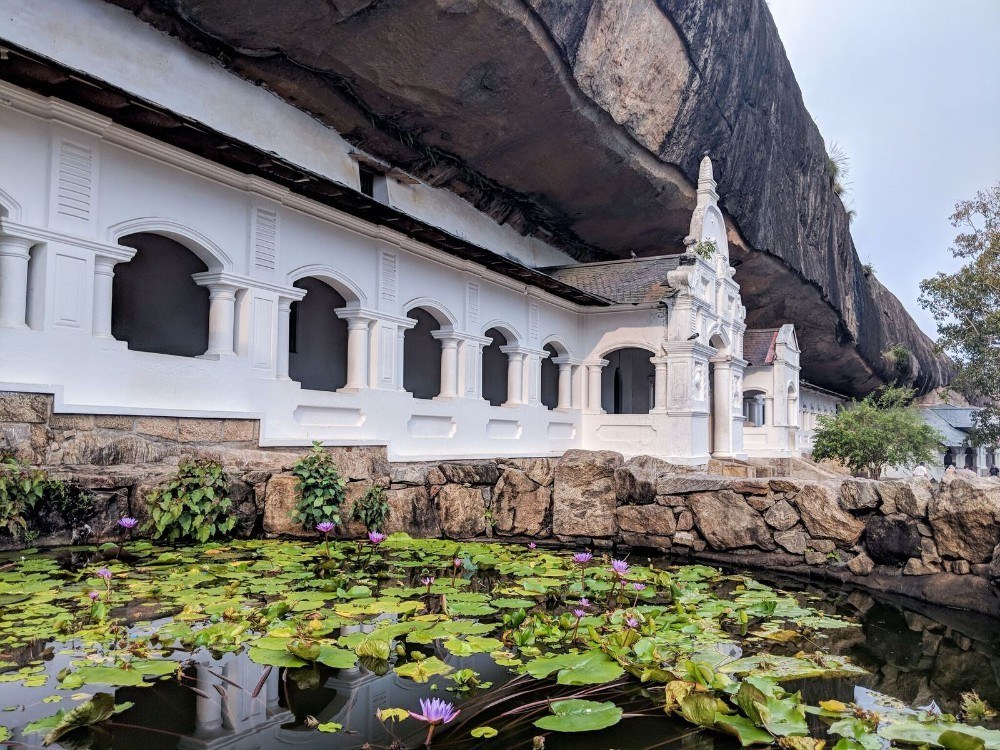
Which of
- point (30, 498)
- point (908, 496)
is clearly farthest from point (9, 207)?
point (908, 496)

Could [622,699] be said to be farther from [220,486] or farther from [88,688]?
[220,486]

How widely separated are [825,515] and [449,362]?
8.35 m

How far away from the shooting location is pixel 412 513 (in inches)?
322

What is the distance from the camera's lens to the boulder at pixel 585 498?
27.7 feet

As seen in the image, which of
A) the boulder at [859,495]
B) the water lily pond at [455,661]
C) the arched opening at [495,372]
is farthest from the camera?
the arched opening at [495,372]

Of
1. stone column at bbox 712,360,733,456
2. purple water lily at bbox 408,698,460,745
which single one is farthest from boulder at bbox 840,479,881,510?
stone column at bbox 712,360,733,456

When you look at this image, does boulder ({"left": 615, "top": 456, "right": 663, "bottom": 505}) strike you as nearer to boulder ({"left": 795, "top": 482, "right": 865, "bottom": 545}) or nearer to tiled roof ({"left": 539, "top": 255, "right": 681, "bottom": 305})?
boulder ({"left": 795, "top": 482, "right": 865, "bottom": 545})

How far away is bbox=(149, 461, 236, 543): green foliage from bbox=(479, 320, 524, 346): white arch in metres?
8.84

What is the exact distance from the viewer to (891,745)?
3088mm

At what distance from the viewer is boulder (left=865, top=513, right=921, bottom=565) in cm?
677

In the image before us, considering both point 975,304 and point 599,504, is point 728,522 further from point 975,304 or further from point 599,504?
point 975,304

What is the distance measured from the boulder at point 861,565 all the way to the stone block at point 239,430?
6837 mm

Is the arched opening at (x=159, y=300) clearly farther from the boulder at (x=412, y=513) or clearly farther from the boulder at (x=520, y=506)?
the boulder at (x=520, y=506)

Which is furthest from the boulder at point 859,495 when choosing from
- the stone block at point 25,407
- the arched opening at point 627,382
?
the arched opening at point 627,382
